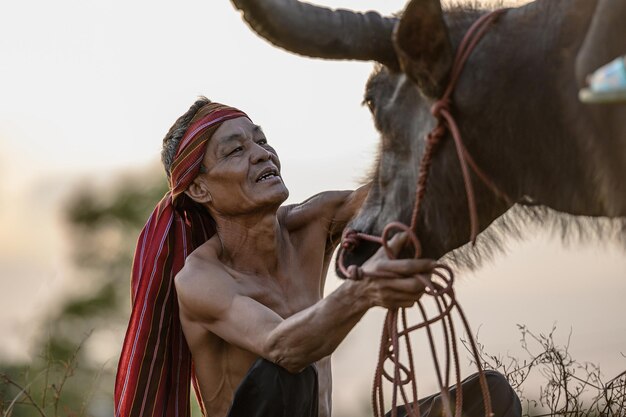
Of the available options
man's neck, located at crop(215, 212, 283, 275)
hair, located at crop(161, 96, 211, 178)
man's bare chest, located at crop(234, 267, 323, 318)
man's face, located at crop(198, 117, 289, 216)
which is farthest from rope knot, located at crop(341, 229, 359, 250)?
hair, located at crop(161, 96, 211, 178)

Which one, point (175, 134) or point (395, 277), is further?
point (175, 134)

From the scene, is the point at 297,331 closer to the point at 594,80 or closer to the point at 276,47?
the point at 276,47

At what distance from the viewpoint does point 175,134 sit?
5.37 meters

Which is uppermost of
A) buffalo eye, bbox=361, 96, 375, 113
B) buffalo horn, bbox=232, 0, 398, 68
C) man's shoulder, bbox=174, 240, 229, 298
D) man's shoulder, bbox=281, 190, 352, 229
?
man's shoulder, bbox=281, 190, 352, 229

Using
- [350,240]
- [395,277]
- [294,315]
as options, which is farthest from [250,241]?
[395,277]

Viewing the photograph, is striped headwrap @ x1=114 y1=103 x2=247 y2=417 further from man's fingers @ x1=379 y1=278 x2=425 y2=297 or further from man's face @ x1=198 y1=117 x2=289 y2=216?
man's fingers @ x1=379 y1=278 x2=425 y2=297

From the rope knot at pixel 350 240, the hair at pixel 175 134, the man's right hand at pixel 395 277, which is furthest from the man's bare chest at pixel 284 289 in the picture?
the man's right hand at pixel 395 277

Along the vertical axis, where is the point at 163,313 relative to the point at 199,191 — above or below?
below

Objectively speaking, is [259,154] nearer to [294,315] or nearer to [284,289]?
[284,289]

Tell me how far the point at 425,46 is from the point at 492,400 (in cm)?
180

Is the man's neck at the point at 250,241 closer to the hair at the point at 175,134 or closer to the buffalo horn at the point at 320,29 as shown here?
the hair at the point at 175,134

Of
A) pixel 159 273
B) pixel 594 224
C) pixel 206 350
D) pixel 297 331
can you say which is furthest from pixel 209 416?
pixel 594 224

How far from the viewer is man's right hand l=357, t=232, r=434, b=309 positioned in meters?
3.88

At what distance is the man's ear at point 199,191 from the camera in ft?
17.4
